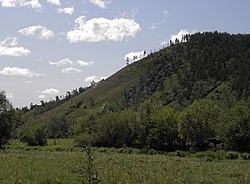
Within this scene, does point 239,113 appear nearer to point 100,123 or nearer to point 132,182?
point 100,123

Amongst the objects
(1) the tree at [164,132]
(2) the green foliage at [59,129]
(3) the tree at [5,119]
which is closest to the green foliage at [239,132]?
(1) the tree at [164,132]

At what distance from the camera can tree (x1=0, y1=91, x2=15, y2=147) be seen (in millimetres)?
61000

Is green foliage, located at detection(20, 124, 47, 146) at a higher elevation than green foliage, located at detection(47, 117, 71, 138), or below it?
below

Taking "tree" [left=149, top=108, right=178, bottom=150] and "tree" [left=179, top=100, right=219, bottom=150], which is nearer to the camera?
"tree" [left=179, top=100, right=219, bottom=150]

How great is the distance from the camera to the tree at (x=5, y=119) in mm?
61000

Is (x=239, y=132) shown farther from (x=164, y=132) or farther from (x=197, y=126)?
(x=164, y=132)

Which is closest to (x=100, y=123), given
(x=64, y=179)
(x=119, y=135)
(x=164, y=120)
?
(x=119, y=135)

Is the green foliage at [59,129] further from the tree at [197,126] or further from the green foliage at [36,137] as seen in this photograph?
the tree at [197,126]

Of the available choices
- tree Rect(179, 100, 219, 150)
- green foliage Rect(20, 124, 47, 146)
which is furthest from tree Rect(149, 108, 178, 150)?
green foliage Rect(20, 124, 47, 146)

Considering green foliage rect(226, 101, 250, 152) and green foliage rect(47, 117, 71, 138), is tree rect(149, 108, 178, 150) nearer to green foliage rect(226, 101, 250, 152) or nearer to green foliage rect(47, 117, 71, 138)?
green foliage rect(226, 101, 250, 152)

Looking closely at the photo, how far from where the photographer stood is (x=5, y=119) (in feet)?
202

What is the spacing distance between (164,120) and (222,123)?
16.7 meters

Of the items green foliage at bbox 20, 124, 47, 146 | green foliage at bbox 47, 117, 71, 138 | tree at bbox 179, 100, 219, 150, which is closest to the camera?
tree at bbox 179, 100, 219, 150

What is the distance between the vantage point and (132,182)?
17.5m
